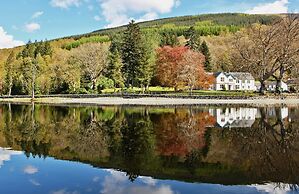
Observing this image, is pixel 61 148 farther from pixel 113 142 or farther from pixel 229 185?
pixel 229 185

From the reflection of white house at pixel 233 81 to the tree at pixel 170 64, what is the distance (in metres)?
23.2

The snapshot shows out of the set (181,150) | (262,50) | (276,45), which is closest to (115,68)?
(262,50)

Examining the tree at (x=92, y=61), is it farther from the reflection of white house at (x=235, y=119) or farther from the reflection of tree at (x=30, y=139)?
the reflection of tree at (x=30, y=139)

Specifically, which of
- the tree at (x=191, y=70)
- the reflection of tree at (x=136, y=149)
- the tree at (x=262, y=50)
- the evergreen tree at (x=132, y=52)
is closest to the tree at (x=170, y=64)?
the tree at (x=191, y=70)

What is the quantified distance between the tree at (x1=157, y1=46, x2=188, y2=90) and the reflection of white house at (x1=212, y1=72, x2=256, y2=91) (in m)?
23.2

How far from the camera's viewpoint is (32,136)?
21.3m

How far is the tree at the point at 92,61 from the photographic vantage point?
81062mm

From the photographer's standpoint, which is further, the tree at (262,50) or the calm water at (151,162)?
the tree at (262,50)

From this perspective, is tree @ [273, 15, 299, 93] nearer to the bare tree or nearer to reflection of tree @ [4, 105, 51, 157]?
the bare tree

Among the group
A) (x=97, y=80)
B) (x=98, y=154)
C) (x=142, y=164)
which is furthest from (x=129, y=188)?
(x=97, y=80)

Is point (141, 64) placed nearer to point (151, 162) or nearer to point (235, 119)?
point (235, 119)

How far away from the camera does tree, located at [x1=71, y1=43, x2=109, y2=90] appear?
81.1m

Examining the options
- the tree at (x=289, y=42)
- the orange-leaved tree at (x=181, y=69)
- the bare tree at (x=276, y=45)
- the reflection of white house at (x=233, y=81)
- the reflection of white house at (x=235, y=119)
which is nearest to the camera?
the reflection of white house at (x=235, y=119)

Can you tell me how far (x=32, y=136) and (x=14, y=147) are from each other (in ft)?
11.9
